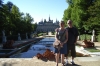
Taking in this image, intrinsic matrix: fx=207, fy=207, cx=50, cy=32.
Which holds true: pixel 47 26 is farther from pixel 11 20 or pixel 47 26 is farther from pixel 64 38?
pixel 64 38

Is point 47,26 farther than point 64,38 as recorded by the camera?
Yes

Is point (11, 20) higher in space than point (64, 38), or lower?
higher

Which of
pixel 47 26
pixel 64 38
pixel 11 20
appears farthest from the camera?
pixel 47 26

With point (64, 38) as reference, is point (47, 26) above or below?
above

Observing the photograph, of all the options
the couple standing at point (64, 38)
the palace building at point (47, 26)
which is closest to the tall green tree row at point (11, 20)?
the couple standing at point (64, 38)

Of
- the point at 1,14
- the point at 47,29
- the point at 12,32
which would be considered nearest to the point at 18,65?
the point at 1,14

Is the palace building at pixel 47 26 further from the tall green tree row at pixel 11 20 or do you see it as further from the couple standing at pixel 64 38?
the couple standing at pixel 64 38

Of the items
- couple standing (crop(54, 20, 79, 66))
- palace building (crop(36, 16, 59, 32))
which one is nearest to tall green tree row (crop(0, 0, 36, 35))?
couple standing (crop(54, 20, 79, 66))

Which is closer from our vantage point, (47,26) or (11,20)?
(11,20)

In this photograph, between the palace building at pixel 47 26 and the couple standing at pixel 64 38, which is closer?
the couple standing at pixel 64 38

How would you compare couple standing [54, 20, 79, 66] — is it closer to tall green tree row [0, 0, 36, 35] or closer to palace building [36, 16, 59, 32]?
tall green tree row [0, 0, 36, 35]

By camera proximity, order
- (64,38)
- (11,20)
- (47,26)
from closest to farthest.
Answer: (64,38) → (11,20) → (47,26)

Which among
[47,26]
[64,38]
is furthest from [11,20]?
[47,26]

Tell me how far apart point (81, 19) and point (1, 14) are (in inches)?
522
